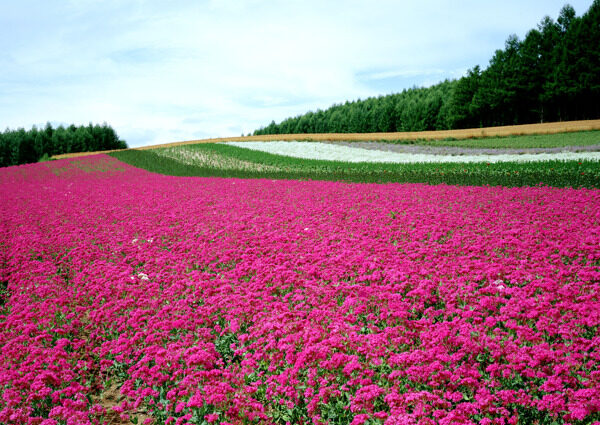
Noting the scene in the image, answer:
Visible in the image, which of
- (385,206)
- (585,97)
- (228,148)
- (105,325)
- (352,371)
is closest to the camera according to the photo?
(352,371)

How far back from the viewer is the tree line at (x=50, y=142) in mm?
64188

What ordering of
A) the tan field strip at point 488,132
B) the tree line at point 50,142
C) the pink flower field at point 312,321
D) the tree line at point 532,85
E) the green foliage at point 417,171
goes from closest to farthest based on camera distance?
the pink flower field at point 312,321
the green foliage at point 417,171
the tan field strip at point 488,132
the tree line at point 532,85
the tree line at point 50,142

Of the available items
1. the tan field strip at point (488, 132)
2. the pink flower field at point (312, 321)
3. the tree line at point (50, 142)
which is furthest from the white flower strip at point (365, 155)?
the tree line at point (50, 142)

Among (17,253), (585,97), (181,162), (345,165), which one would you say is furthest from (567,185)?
(585,97)

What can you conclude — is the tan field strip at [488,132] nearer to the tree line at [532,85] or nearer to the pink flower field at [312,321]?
the tree line at [532,85]

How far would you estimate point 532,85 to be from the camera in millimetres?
60625

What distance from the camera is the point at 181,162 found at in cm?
4069

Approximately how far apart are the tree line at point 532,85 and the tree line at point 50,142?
56.5 m

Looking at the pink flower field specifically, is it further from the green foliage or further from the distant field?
the distant field

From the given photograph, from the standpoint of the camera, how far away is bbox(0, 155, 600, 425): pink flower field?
4.59 metres

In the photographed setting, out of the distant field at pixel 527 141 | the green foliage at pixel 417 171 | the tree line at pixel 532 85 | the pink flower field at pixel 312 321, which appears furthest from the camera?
the tree line at pixel 532 85

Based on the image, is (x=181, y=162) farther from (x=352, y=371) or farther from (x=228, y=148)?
(x=352, y=371)

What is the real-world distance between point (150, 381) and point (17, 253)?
23.9 feet

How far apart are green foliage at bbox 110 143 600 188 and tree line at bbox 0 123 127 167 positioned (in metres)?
35.1
